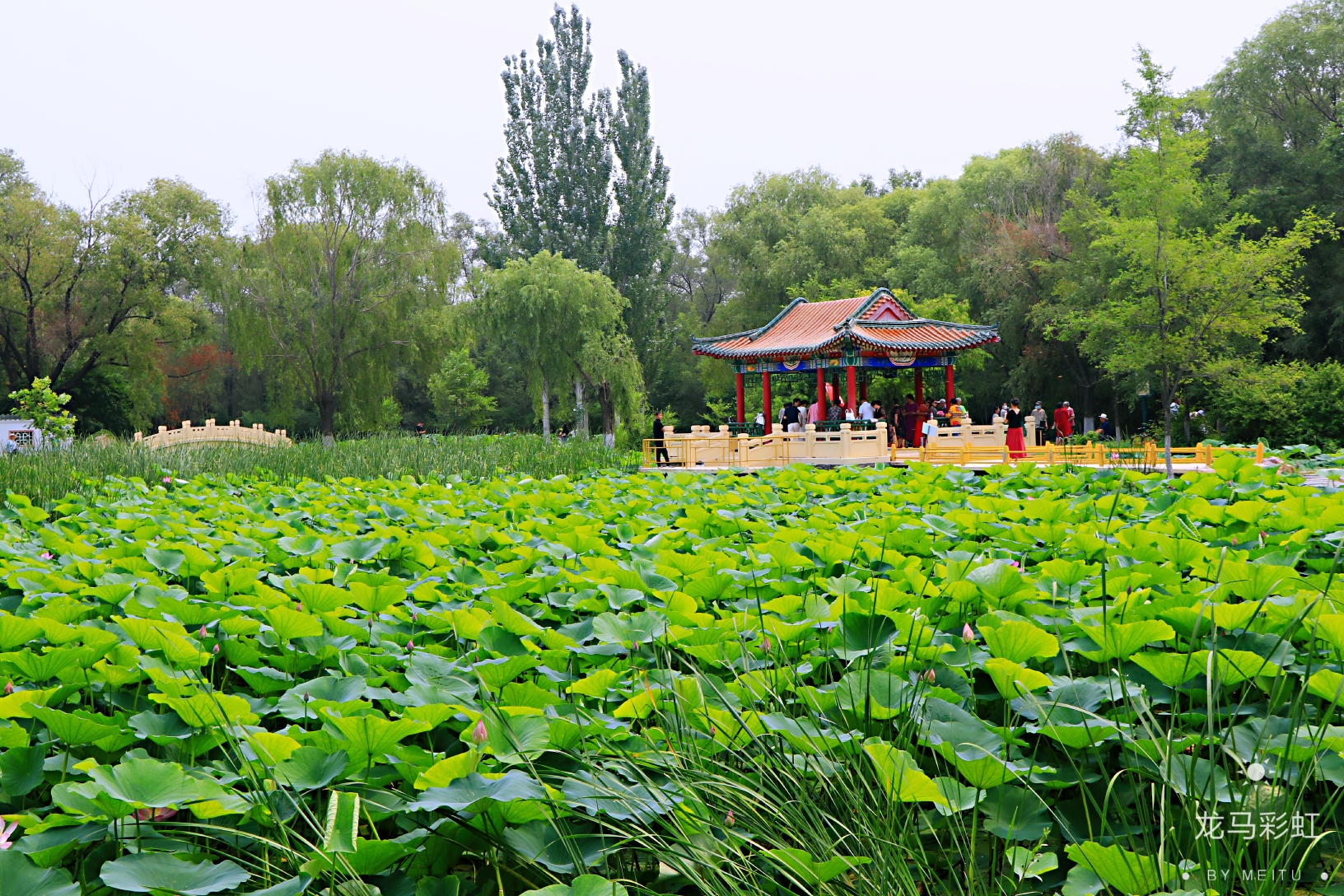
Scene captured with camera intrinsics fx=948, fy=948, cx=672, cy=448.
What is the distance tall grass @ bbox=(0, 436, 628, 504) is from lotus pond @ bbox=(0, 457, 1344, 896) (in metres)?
4.94

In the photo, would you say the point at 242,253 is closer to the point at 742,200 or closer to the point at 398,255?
the point at 398,255

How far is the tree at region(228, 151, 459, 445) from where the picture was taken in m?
22.1

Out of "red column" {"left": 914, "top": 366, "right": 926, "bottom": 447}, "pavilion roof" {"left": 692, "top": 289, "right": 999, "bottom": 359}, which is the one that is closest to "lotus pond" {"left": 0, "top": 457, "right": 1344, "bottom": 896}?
"red column" {"left": 914, "top": 366, "right": 926, "bottom": 447}

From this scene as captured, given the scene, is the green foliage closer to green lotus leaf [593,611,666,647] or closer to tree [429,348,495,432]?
tree [429,348,495,432]

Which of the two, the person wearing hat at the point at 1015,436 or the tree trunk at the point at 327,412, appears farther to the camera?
the tree trunk at the point at 327,412

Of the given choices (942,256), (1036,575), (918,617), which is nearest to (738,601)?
(918,617)

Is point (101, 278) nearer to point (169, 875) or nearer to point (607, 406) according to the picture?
point (607, 406)

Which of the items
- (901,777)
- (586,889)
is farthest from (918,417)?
(586,889)

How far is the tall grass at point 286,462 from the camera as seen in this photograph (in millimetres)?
7168

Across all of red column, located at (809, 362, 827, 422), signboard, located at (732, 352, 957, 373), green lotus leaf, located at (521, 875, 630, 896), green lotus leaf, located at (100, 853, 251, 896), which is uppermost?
signboard, located at (732, 352, 957, 373)

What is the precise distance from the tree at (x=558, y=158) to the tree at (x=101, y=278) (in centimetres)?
806

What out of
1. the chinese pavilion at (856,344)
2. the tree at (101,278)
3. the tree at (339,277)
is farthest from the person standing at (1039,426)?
the tree at (101,278)

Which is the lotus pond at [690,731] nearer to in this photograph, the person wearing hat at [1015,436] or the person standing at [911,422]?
the person wearing hat at [1015,436]

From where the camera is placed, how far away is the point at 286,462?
31.6ft
